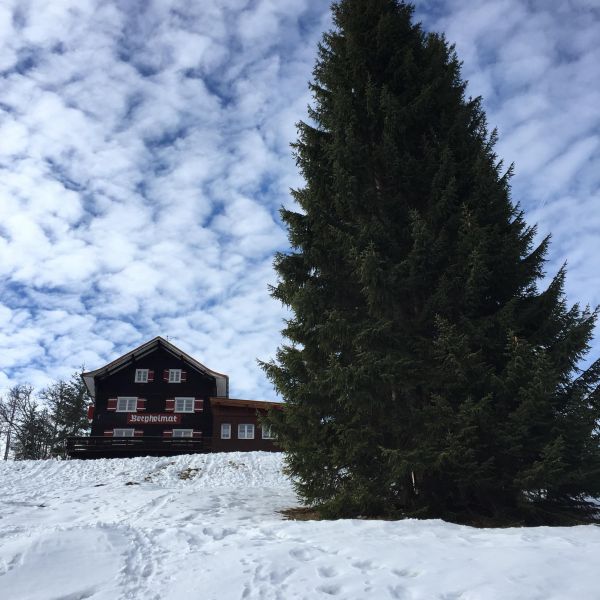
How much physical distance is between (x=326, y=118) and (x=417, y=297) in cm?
535

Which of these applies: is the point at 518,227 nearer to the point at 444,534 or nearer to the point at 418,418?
the point at 418,418

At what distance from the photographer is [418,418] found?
935 centimetres

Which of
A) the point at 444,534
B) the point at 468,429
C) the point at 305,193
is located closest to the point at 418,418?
the point at 468,429

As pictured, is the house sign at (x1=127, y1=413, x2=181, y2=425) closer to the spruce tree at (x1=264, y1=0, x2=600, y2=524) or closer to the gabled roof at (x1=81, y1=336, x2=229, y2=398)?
the gabled roof at (x1=81, y1=336, x2=229, y2=398)

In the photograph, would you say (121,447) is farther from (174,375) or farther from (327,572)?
(327,572)

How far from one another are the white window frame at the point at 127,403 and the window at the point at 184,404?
10.1 ft

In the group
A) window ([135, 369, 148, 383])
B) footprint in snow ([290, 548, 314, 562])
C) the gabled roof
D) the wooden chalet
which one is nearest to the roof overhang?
the wooden chalet

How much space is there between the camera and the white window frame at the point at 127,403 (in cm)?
3744

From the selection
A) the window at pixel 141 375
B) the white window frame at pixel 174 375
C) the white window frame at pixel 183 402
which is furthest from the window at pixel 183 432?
the window at pixel 141 375

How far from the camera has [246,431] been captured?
37.2 meters

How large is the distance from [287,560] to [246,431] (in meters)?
31.9

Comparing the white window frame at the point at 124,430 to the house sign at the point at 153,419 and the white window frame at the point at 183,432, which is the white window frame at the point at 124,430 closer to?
the house sign at the point at 153,419

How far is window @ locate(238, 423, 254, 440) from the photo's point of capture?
37.1 m

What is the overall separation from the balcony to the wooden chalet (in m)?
5.83
